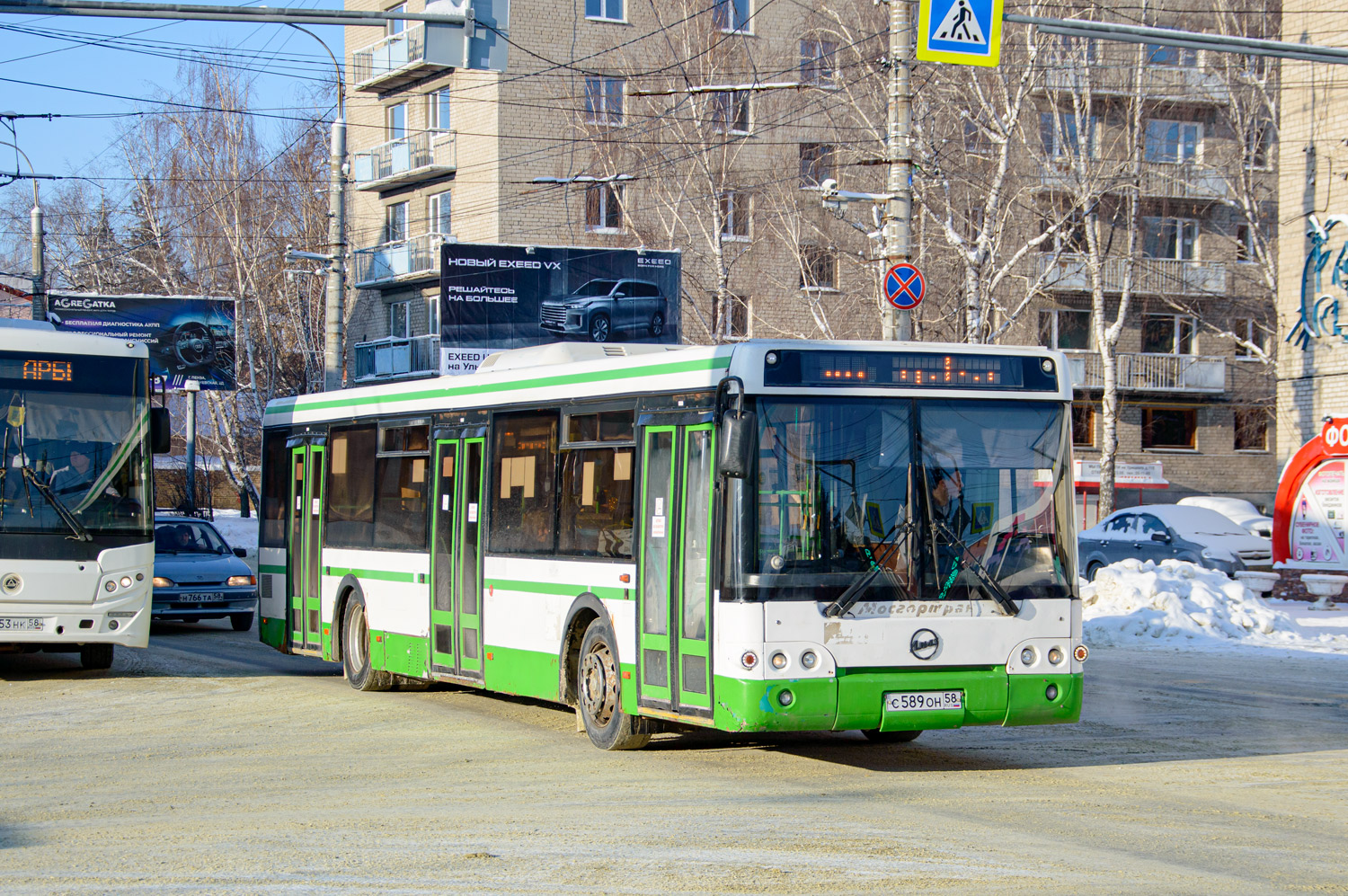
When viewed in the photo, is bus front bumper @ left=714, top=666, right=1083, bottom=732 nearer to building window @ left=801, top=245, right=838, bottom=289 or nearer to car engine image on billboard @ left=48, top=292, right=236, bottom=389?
building window @ left=801, top=245, right=838, bottom=289

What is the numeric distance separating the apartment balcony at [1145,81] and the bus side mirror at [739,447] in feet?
91.9

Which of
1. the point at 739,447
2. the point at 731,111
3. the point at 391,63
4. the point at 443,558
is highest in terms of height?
the point at 391,63

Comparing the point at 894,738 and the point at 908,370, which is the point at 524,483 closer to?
the point at 894,738

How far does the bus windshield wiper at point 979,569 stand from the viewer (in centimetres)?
973

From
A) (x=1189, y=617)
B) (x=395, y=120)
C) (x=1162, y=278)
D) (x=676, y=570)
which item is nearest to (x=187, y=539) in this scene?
(x=1189, y=617)

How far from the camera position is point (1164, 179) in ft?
151

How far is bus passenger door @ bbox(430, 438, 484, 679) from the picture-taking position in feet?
42.3

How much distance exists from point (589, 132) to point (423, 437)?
106ft

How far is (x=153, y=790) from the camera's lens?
9.38 m

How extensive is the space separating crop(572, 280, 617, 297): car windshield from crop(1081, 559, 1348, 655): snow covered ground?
1999 cm

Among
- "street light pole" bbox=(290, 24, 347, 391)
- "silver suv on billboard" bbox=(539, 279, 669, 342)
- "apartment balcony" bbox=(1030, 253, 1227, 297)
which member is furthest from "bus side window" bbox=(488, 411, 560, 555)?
"apartment balcony" bbox=(1030, 253, 1227, 297)

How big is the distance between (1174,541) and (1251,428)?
28453 millimetres

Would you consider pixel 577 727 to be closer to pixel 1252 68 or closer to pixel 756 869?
pixel 756 869

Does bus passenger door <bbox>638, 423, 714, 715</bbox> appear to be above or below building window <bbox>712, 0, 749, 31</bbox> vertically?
below
